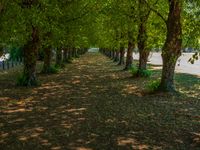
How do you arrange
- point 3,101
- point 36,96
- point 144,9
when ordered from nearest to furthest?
point 3,101, point 36,96, point 144,9

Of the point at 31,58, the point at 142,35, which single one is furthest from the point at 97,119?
the point at 142,35

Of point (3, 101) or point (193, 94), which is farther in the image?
point (193, 94)

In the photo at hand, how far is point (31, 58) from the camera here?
24.7 meters

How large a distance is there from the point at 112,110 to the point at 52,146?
6007 millimetres

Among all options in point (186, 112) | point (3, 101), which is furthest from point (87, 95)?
point (186, 112)

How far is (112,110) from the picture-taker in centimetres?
1669

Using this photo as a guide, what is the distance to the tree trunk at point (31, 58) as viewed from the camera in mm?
24594

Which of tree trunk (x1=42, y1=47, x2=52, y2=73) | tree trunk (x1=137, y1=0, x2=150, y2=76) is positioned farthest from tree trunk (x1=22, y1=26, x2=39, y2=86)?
tree trunk (x1=42, y1=47, x2=52, y2=73)

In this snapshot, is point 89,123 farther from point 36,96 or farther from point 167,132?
point 36,96

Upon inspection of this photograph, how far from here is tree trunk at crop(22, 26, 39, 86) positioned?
24.6 meters

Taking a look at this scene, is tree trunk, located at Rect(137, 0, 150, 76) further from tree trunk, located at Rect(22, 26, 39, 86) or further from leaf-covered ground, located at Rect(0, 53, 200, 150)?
tree trunk, located at Rect(22, 26, 39, 86)

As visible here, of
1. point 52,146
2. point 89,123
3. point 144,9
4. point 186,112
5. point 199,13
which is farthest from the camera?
point 144,9

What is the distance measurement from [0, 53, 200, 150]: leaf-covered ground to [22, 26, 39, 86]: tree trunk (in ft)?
5.85

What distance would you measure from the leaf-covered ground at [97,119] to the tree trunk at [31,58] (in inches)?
70.3
